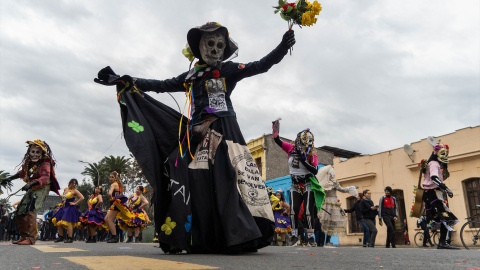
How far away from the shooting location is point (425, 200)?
775 centimetres

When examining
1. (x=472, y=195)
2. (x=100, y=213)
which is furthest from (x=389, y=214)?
(x=100, y=213)

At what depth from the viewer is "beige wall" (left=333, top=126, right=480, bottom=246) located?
18875 mm

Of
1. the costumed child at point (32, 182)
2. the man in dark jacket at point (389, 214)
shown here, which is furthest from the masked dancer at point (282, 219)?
the costumed child at point (32, 182)

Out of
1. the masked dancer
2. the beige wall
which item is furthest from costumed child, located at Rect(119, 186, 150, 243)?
the beige wall

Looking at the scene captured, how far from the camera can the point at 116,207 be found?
11773mm

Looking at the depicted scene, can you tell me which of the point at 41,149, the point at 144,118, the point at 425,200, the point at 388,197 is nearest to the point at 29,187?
the point at 41,149

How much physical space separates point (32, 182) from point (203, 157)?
5.72 metres

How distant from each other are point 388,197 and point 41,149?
991 centimetres

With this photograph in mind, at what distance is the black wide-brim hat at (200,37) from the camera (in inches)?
184

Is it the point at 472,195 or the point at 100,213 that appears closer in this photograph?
the point at 100,213

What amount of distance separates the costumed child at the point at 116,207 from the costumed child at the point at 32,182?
2.87 m

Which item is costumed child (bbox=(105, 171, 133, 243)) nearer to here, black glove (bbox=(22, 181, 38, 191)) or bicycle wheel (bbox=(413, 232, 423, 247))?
black glove (bbox=(22, 181, 38, 191))

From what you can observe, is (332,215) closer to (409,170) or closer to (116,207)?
(116,207)

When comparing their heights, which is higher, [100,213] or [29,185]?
[29,185]
